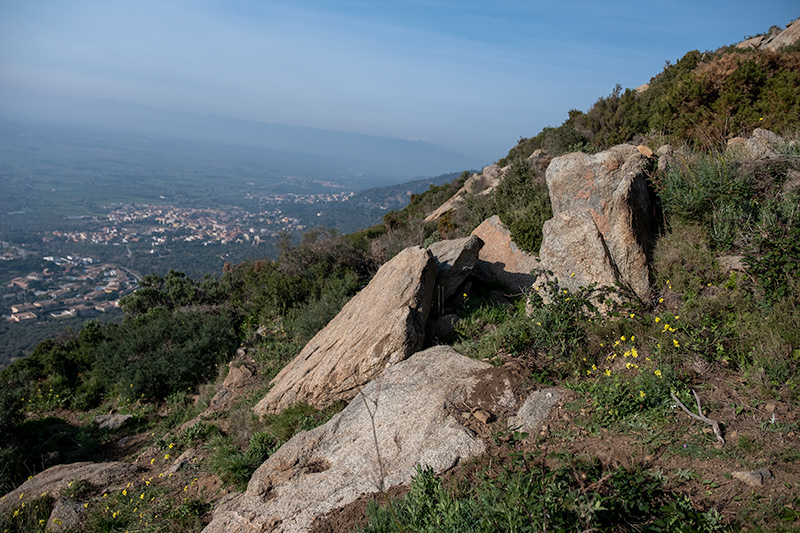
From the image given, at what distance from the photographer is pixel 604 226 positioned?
618 centimetres

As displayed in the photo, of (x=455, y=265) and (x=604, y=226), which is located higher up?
(x=604, y=226)

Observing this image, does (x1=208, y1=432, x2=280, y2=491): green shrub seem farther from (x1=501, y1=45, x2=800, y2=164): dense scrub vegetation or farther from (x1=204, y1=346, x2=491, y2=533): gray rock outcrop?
(x1=501, y1=45, x2=800, y2=164): dense scrub vegetation

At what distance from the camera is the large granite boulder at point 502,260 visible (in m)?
8.42

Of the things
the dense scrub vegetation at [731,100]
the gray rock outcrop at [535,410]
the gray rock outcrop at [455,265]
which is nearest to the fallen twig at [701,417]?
the gray rock outcrop at [535,410]

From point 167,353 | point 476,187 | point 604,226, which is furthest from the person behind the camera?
point 476,187

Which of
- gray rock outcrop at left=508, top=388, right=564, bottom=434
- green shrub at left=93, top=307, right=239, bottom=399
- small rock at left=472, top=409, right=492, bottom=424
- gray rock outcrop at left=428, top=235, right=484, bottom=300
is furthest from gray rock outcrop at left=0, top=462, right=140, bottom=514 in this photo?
gray rock outcrop at left=428, top=235, right=484, bottom=300

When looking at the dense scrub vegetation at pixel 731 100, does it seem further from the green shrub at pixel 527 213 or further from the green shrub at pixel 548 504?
the green shrub at pixel 548 504

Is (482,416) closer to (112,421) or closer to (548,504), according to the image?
(548,504)

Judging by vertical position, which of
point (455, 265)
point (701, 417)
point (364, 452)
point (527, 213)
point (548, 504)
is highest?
point (527, 213)

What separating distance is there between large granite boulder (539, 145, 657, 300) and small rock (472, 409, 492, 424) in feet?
8.07

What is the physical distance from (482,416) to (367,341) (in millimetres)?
2469

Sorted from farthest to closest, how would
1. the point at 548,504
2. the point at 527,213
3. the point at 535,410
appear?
the point at 527,213, the point at 535,410, the point at 548,504

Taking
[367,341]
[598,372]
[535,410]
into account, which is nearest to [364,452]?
[535,410]

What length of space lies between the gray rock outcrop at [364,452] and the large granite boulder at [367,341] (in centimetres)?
73
